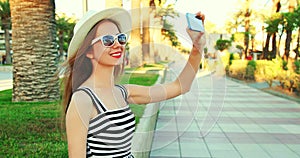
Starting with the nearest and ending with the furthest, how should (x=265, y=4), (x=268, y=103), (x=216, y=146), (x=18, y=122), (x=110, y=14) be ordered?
(x=110, y=14) → (x=18, y=122) → (x=216, y=146) → (x=268, y=103) → (x=265, y=4)

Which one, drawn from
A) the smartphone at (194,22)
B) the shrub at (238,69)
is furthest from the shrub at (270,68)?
the smartphone at (194,22)

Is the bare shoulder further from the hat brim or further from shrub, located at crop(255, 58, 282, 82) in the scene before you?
shrub, located at crop(255, 58, 282, 82)

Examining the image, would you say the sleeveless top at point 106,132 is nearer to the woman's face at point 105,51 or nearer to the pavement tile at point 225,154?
the woman's face at point 105,51

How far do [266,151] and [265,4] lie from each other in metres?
25.7

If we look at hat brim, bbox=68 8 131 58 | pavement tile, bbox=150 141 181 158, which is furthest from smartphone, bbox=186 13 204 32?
pavement tile, bbox=150 141 181 158

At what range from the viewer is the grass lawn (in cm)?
343

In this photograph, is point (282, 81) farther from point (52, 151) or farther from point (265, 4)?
point (265, 4)

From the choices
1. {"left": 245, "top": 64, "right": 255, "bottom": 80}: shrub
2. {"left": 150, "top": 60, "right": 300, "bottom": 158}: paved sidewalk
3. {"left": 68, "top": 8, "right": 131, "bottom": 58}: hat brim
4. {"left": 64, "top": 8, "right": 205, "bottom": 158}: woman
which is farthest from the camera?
{"left": 245, "top": 64, "right": 255, "bottom": 80}: shrub

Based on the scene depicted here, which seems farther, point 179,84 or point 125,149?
point 179,84

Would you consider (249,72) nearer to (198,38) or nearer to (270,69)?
(270,69)

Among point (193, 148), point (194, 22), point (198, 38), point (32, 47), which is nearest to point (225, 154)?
point (193, 148)

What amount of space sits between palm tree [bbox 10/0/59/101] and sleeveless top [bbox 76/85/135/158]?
5.40 m

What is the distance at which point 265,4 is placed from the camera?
28.4 meters

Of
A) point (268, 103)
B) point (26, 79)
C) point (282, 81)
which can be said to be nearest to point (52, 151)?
point (26, 79)
